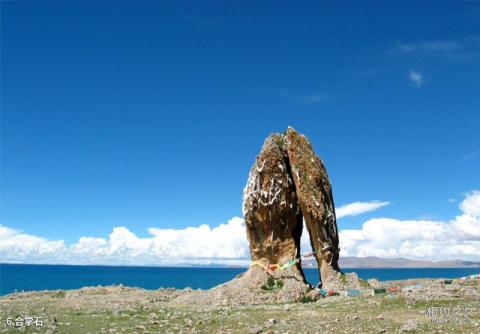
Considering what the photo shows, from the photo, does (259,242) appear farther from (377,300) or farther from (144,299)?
(377,300)

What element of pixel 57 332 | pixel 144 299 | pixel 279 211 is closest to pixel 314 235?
pixel 279 211

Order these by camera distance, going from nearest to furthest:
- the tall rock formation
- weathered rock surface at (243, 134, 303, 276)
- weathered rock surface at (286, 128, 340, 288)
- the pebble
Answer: the pebble, weathered rock surface at (286, 128, 340, 288), the tall rock formation, weathered rock surface at (243, 134, 303, 276)

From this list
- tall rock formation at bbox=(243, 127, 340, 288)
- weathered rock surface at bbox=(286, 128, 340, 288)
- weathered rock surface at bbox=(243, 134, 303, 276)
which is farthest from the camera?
weathered rock surface at bbox=(243, 134, 303, 276)

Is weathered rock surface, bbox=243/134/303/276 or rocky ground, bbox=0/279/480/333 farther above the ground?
weathered rock surface, bbox=243/134/303/276

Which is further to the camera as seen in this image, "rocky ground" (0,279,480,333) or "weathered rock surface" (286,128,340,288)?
"weathered rock surface" (286,128,340,288)

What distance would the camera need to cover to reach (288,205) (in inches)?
1328

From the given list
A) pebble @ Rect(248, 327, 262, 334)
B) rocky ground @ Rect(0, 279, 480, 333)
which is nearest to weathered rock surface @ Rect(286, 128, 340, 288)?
rocky ground @ Rect(0, 279, 480, 333)

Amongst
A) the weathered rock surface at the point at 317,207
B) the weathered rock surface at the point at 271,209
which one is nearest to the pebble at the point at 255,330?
the weathered rock surface at the point at 317,207

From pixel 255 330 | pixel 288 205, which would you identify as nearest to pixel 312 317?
pixel 255 330

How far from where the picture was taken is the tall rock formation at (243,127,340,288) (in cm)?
3272

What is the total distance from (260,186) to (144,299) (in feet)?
37.3

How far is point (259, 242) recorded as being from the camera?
34031 mm

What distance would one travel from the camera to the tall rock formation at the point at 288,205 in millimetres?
32719

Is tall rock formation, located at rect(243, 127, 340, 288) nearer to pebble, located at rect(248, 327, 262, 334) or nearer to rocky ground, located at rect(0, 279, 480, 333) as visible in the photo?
rocky ground, located at rect(0, 279, 480, 333)
